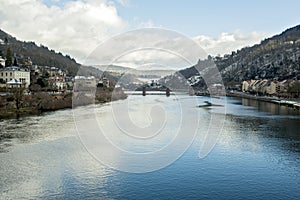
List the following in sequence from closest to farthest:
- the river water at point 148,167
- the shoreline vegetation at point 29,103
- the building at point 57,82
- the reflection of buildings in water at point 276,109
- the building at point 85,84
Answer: the river water at point 148,167 < the shoreline vegetation at point 29,103 < the reflection of buildings in water at point 276,109 < the building at point 57,82 < the building at point 85,84

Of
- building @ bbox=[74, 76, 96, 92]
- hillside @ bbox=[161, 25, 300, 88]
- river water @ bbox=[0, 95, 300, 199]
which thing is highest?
hillside @ bbox=[161, 25, 300, 88]

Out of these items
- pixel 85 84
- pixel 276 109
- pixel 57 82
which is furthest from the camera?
pixel 85 84

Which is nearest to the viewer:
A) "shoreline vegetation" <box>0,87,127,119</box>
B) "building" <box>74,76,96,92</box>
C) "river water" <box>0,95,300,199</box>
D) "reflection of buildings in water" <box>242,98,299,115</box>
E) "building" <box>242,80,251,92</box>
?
"river water" <box>0,95,300,199</box>

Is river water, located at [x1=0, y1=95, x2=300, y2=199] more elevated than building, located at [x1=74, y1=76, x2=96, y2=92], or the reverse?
building, located at [x1=74, y1=76, x2=96, y2=92]

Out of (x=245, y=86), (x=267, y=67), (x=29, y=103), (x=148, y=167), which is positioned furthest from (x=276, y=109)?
(x=267, y=67)

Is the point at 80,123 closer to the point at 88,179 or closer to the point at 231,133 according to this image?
the point at 231,133

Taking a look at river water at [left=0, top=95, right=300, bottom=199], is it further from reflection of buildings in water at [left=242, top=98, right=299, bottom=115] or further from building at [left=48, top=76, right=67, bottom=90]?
building at [left=48, top=76, right=67, bottom=90]

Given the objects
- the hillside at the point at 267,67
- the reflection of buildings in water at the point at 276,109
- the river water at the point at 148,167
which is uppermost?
the hillside at the point at 267,67

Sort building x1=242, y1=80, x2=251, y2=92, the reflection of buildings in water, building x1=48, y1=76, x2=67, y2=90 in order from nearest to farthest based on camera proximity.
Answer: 1. the reflection of buildings in water
2. building x1=48, y1=76, x2=67, y2=90
3. building x1=242, y1=80, x2=251, y2=92

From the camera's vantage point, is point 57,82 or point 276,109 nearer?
point 276,109

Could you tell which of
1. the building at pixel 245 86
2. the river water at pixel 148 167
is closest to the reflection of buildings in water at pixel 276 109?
the river water at pixel 148 167

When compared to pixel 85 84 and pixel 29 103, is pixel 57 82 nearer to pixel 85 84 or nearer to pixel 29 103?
pixel 85 84

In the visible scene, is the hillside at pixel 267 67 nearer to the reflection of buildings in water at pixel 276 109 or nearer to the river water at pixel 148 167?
the reflection of buildings in water at pixel 276 109

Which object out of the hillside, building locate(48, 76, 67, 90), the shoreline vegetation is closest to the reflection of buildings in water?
the shoreline vegetation
